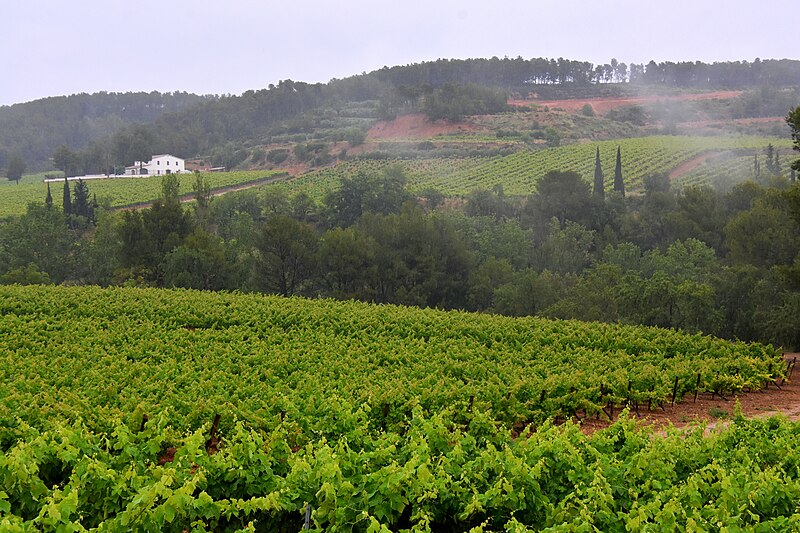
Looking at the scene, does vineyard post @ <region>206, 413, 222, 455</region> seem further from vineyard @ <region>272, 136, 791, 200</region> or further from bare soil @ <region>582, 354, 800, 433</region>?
vineyard @ <region>272, 136, 791, 200</region>

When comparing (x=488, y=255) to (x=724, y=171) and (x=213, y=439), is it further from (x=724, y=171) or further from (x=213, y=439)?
(x=724, y=171)

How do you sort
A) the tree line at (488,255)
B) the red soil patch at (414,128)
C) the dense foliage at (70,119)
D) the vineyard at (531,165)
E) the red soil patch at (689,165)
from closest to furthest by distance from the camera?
1. the tree line at (488,255)
2. the red soil patch at (689,165)
3. the vineyard at (531,165)
4. the red soil patch at (414,128)
5. the dense foliage at (70,119)

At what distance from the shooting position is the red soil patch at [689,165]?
8190cm

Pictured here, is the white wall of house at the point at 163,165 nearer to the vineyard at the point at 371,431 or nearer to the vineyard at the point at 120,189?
the vineyard at the point at 120,189

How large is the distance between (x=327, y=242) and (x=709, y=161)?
5727 centimetres

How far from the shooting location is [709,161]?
280ft

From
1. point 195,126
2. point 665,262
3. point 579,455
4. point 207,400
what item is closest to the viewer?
point 579,455

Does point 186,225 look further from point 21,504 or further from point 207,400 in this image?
point 21,504

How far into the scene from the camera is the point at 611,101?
134625mm

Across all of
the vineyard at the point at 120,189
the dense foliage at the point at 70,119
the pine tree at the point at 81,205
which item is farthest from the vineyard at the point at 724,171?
the dense foliage at the point at 70,119

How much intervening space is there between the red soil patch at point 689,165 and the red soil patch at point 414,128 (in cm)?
3306

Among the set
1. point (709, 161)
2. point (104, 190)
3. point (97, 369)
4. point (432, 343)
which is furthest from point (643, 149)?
point (97, 369)

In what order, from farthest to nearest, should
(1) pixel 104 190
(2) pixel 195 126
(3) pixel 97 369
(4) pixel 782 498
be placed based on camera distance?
(2) pixel 195 126
(1) pixel 104 190
(3) pixel 97 369
(4) pixel 782 498

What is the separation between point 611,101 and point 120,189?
278 feet
